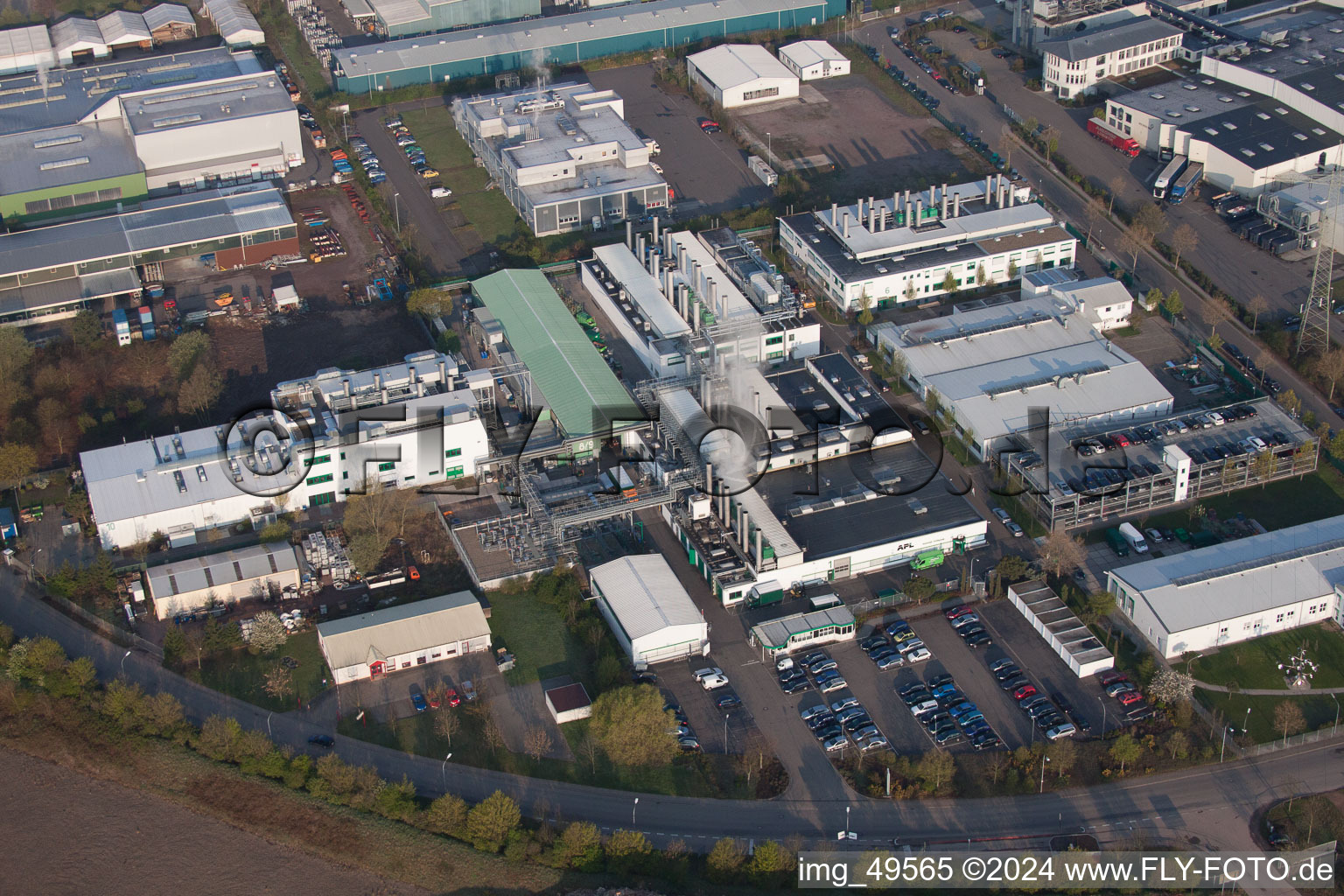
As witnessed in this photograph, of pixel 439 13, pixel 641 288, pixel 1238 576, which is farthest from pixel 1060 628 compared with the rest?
pixel 439 13

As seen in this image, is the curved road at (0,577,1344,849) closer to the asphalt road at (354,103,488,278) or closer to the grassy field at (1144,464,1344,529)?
the grassy field at (1144,464,1344,529)

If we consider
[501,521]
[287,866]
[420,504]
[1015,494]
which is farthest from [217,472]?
[1015,494]

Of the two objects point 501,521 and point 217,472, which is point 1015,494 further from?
point 217,472

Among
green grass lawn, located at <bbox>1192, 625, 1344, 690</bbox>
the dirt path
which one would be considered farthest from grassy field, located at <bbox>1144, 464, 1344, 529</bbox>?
the dirt path

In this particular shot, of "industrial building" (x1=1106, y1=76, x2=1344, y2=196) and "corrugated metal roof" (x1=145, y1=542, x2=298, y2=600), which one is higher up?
"industrial building" (x1=1106, y1=76, x2=1344, y2=196)

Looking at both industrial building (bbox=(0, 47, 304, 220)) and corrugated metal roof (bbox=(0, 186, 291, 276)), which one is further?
industrial building (bbox=(0, 47, 304, 220))

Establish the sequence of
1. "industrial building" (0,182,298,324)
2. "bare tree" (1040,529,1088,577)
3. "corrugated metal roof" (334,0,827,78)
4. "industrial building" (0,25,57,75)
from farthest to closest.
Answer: "industrial building" (0,25,57,75), "corrugated metal roof" (334,0,827,78), "industrial building" (0,182,298,324), "bare tree" (1040,529,1088,577)

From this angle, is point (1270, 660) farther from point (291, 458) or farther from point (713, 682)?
point (291, 458)
